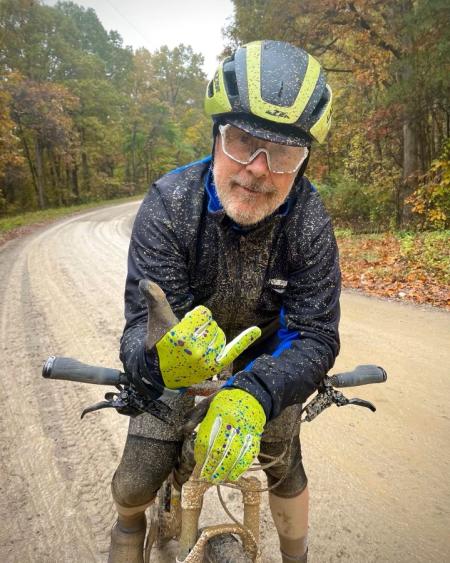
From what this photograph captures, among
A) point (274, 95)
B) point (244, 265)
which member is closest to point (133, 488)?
point (244, 265)

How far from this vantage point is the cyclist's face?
1745 millimetres

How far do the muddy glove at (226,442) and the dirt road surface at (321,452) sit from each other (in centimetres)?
143

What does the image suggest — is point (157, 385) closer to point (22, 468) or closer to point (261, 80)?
point (261, 80)

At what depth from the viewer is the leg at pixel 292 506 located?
1.87m

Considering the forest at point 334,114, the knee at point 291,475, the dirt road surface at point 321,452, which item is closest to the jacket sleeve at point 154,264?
the knee at point 291,475

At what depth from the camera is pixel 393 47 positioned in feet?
34.3

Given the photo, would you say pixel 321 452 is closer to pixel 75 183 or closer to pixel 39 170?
pixel 39 170

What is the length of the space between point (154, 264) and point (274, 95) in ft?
2.90

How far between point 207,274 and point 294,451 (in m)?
0.89

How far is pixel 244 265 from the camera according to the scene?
1877mm

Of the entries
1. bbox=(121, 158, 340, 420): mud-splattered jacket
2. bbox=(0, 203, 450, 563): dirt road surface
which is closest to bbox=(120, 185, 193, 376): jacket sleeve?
bbox=(121, 158, 340, 420): mud-splattered jacket

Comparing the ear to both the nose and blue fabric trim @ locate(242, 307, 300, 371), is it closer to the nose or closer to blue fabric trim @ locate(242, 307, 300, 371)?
blue fabric trim @ locate(242, 307, 300, 371)

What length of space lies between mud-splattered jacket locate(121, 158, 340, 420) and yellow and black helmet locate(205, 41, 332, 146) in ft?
0.90

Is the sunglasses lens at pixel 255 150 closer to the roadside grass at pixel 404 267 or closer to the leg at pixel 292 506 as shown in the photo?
the leg at pixel 292 506
